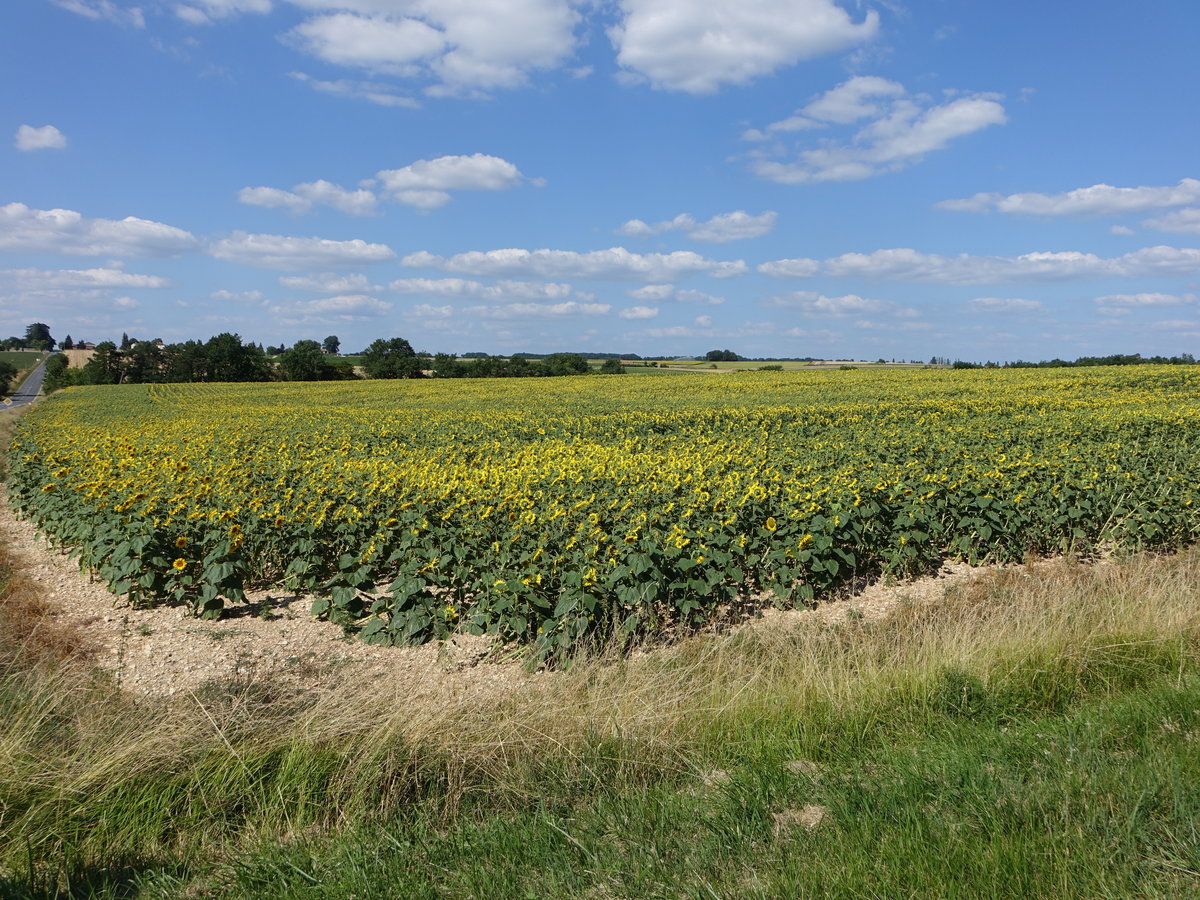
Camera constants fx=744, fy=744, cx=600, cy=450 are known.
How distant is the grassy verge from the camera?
2879mm

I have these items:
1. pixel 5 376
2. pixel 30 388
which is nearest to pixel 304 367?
pixel 5 376

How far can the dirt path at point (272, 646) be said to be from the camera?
5.93m

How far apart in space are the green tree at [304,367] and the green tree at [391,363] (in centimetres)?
434

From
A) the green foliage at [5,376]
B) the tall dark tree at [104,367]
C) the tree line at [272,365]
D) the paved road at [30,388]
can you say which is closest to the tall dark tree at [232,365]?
the tree line at [272,365]

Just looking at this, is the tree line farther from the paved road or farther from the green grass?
the green grass

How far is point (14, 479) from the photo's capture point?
1328cm

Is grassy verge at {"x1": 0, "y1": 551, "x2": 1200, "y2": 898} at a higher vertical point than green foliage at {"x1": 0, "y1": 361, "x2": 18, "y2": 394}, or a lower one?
lower

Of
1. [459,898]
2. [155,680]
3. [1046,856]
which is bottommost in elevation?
[155,680]

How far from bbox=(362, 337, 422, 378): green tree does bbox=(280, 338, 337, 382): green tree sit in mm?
4335

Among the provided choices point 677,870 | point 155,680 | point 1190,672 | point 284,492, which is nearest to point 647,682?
point 677,870

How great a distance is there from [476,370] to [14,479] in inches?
2524

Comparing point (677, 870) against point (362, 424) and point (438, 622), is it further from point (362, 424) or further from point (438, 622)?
point (362, 424)

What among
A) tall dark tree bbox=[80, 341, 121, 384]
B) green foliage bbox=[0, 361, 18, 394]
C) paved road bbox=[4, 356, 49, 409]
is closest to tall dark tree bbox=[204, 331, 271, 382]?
tall dark tree bbox=[80, 341, 121, 384]

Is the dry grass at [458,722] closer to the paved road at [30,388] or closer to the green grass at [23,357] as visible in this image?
the paved road at [30,388]
